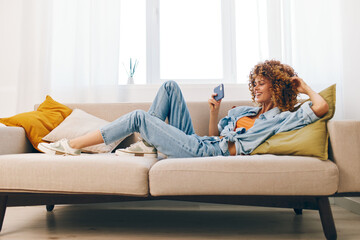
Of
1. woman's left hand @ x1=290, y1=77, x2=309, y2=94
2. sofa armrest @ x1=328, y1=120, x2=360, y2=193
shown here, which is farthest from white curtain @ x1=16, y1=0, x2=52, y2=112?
sofa armrest @ x1=328, y1=120, x2=360, y2=193

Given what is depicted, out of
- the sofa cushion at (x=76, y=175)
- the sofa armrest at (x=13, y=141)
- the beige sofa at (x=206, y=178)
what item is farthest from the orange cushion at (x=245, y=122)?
the sofa armrest at (x=13, y=141)

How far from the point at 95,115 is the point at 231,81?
4.38ft

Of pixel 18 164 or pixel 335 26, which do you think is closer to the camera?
pixel 18 164

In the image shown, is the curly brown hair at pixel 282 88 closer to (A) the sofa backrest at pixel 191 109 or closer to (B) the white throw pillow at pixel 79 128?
(A) the sofa backrest at pixel 191 109

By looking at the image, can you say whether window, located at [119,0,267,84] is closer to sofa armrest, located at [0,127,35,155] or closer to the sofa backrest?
the sofa backrest

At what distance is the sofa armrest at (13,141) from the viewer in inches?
70.4

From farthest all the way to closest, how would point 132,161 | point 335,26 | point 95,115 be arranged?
1. point 335,26
2. point 95,115
3. point 132,161

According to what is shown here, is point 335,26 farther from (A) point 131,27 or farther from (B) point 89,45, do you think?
(B) point 89,45

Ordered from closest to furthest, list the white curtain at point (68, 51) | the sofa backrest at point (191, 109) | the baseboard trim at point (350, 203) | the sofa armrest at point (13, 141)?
the sofa armrest at point (13, 141)
the baseboard trim at point (350, 203)
the sofa backrest at point (191, 109)
the white curtain at point (68, 51)

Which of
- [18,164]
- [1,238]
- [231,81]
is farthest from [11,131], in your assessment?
[231,81]

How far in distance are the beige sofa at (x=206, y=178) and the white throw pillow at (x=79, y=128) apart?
477 millimetres

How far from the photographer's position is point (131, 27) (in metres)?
3.01

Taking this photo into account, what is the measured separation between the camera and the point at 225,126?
6.73ft

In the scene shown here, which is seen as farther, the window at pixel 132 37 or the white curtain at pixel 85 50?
the window at pixel 132 37
